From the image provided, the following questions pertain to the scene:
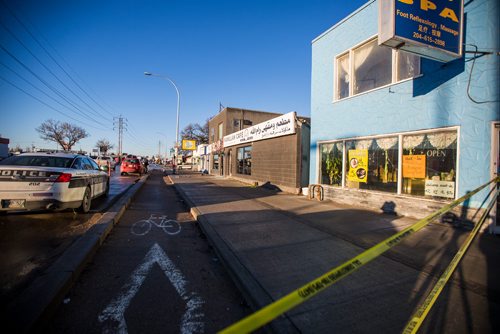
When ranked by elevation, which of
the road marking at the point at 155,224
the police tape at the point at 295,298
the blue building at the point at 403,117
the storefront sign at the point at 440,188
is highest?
the blue building at the point at 403,117

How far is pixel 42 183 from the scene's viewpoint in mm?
5789

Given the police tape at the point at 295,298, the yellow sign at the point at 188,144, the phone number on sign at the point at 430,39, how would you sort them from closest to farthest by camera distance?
the police tape at the point at 295,298, the phone number on sign at the point at 430,39, the yellow sign at the point at 188,144

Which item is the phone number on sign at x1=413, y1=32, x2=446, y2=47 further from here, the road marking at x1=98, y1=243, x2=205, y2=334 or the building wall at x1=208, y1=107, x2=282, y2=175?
the building wall at x1=208, y1=107, x2=282, y2=175

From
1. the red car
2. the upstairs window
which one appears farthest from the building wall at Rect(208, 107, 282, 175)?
the upstairs window

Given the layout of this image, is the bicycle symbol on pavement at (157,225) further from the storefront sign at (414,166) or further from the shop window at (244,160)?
the shop window at (244,160)

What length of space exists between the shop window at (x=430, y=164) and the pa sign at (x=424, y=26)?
1988 mm

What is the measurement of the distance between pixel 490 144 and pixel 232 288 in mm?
6265

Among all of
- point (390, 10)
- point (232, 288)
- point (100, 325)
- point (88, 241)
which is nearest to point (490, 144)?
point (390, 10)

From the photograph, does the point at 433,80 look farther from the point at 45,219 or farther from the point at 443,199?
the point at 45,219

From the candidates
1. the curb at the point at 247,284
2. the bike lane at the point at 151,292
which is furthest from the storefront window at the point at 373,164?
the bike lane at the point at 151,292

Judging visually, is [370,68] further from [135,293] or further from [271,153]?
[135,293]

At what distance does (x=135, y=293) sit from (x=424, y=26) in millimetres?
7441

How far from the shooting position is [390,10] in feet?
18.4

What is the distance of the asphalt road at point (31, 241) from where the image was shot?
3350 mm
